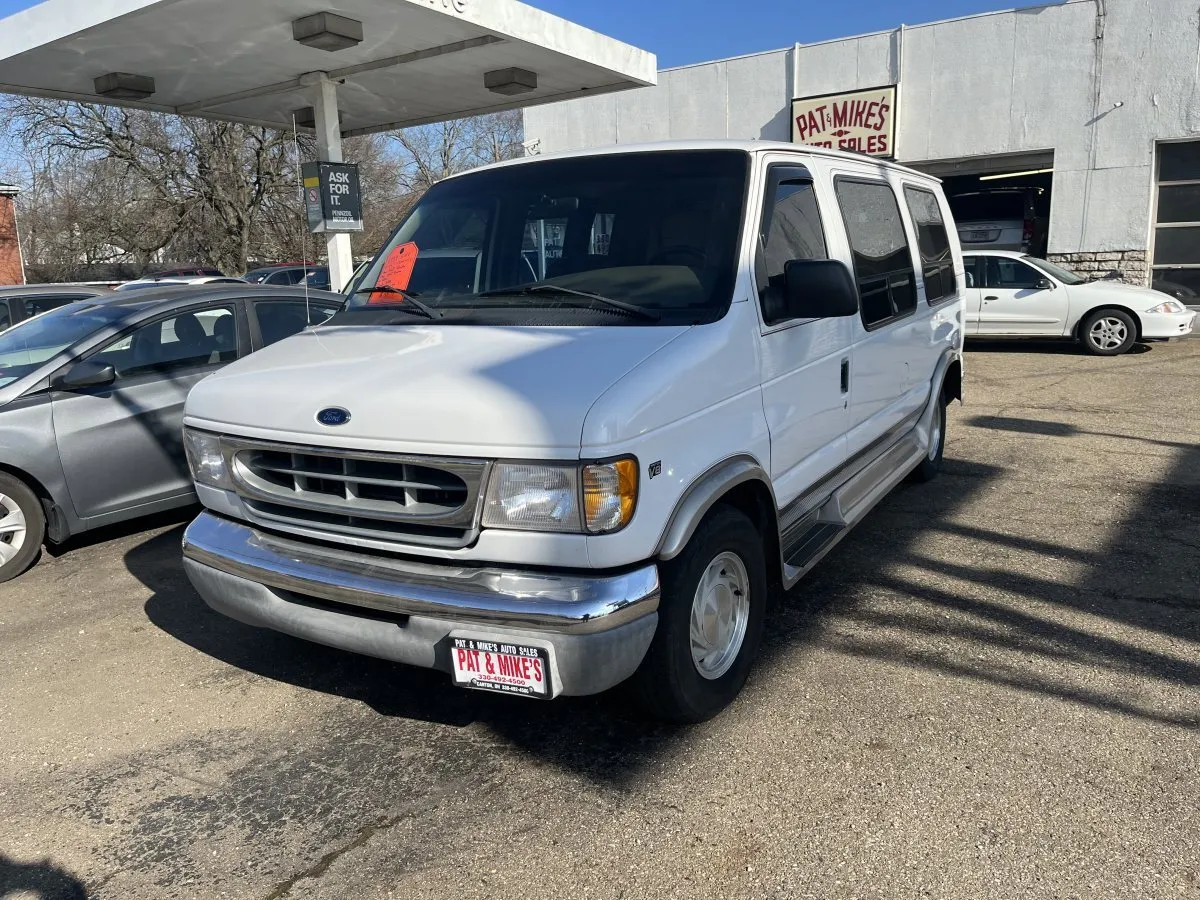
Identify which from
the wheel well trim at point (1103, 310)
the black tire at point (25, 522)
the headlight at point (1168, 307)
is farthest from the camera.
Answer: the wheel well trim at point (1103, 310)

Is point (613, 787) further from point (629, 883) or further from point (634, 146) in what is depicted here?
point (634, 146)

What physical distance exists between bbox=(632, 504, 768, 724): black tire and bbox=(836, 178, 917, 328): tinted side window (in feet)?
5.89

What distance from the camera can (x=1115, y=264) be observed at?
640 inches

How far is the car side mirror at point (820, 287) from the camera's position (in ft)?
11.6

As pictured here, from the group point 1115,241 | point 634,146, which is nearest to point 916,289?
point 634,146

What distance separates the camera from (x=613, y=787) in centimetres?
318

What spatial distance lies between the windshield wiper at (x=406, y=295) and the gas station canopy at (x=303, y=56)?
194 inches

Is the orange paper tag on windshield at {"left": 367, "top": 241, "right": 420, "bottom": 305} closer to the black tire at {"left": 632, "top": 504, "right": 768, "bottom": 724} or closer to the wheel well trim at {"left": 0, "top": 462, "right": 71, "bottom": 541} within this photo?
the black tire at {"left": 632, "top": 504, "right": 768, "bottom": 724}

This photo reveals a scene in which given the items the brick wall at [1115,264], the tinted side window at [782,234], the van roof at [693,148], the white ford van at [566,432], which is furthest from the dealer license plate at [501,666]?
the brick wall at [1115,264]

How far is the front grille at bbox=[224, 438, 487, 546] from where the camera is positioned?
116 inches

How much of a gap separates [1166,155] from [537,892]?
17.7 m

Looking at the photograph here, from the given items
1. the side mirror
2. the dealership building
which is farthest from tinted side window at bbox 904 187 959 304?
the dealership building

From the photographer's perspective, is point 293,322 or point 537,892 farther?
point 293,322

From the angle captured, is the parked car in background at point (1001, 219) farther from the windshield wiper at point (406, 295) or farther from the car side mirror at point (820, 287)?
the windshield wiper at point (406, 295)
